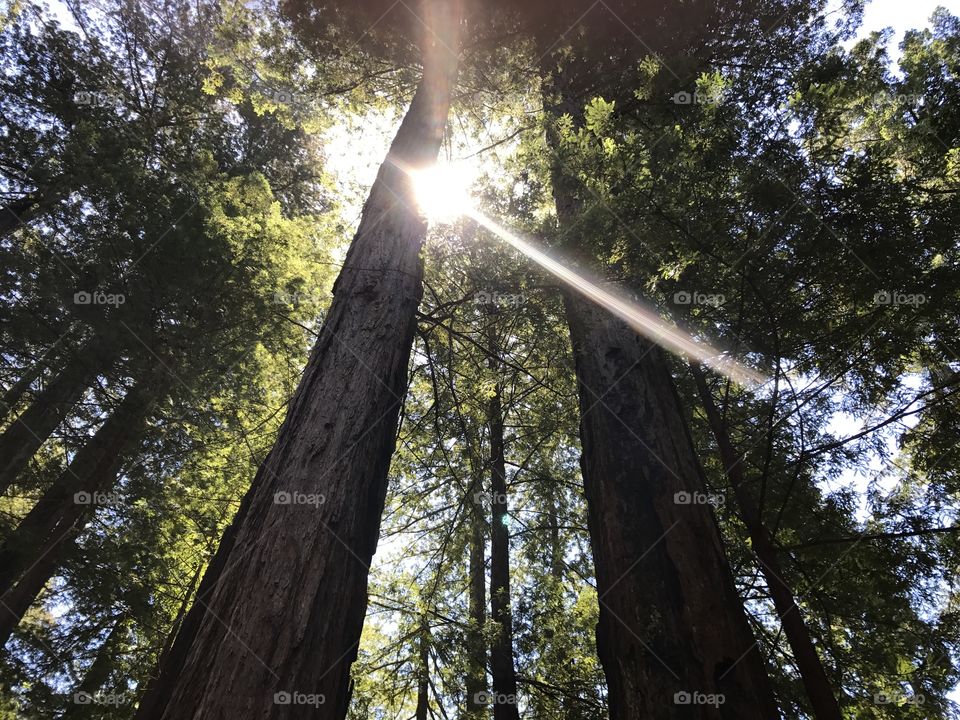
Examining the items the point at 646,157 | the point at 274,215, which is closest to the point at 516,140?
the point at 274,215

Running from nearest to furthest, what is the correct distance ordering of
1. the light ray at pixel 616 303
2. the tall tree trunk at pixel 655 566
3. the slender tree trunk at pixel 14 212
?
the tall tree trunk at pixel 655 566, the light ray at pixel 616 303, the slender tree trunk at pixel 14 212

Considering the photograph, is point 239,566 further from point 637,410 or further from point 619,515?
point 637,410

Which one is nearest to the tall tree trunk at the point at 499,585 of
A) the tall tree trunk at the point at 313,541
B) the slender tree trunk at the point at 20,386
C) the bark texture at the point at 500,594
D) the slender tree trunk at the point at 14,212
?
the bark texture at the point at 500,594

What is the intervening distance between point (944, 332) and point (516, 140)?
20.7 ft

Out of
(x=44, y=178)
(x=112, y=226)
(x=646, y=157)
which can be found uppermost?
(x=44, y=178)

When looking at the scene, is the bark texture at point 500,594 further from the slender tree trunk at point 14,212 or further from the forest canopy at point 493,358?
the slender tree trunk at point 14,212

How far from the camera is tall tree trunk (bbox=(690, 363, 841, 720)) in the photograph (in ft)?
10.8

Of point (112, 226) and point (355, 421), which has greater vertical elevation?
point (112, 226)

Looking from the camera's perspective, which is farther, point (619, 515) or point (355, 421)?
point (619, 515)

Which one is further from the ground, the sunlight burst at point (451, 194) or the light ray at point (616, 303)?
the sunlight burst at point (451, 194)

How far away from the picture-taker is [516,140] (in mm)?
8211

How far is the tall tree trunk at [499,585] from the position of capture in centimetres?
658

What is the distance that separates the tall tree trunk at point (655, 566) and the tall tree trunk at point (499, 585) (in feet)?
6.86

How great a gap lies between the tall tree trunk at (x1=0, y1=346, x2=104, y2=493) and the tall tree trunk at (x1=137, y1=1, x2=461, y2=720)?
19.6 ft
